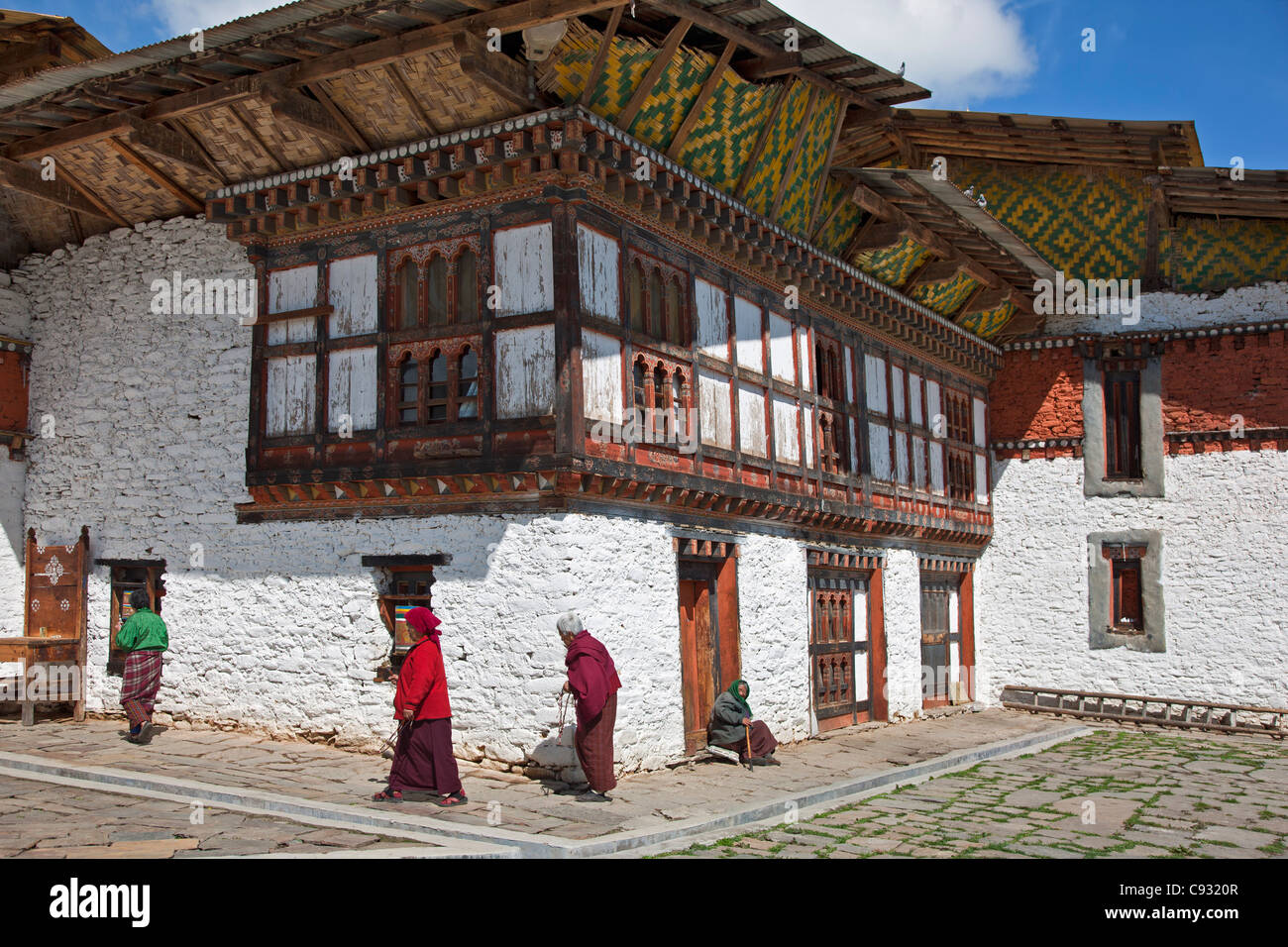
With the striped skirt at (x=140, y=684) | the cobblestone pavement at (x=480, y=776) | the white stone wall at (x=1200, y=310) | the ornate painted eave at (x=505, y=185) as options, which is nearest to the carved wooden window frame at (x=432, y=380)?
the ornate painted eave at (x=505, y=185)

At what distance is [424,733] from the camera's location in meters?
9.01

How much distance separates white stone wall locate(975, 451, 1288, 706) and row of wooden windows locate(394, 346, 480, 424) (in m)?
12.4

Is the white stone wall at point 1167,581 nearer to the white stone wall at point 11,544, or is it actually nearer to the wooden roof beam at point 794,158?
the wooden roof beam at point 794,158

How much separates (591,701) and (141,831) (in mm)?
3483

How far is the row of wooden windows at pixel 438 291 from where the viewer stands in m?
11.5

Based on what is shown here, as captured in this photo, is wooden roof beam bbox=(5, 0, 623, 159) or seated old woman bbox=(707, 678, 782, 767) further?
seated old woman bbox=(707, 678, 782, 767)

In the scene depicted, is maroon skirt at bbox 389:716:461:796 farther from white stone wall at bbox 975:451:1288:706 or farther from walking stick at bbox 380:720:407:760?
white stone wall at bbox 975:451:1288:706

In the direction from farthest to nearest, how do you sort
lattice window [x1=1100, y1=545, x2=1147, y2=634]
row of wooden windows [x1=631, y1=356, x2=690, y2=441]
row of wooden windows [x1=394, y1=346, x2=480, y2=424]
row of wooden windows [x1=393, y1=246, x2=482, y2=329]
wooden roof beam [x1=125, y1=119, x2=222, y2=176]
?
lattice window [x1=1100, y1=545, x2=1147, y2=634] → row of wooden windows [x1=631, y1=356, x2=690, y2=441] → wooden roof beam [x1=125, y1=119, x2=222, y2=176] → row of wooden windows [x1=393, y1=246, x2=482, y2=329] → row of wooden windows [x1=394, y1=346, x2=480, y2=424]

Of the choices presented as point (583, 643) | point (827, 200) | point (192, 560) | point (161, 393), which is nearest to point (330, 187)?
point (161, 393)

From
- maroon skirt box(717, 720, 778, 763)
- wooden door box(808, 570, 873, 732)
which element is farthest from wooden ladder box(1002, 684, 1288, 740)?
maroon skirt box(717, 720, 778, 763)

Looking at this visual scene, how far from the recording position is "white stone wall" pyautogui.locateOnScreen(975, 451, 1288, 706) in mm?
18906

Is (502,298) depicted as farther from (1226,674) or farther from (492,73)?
(1226,674)

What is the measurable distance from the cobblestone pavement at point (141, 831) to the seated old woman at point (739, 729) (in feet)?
17.0
